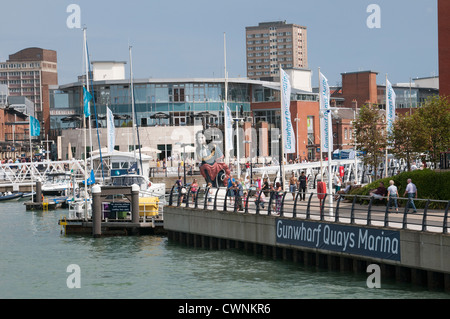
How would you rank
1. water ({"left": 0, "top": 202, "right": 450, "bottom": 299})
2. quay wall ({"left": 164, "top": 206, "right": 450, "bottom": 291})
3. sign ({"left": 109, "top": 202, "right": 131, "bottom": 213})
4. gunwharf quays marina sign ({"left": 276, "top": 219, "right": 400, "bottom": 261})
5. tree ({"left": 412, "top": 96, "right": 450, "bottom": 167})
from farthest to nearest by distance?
tree ({"left": 412, "top": 96, "right": 450, "bottom": 167}), sign ({"left": 109, "top": 202, "right": 131, "bottom": 213}), gunwharf quays marina sign ({"left": 276, "top": 219, "right": 400, "bottom": 261}), water ({"left": 0, "top": 202, "right": 450, "bottom": 299}), quay wall ({"left": 164, "top": 206, "right": 450, "bottom": 291})

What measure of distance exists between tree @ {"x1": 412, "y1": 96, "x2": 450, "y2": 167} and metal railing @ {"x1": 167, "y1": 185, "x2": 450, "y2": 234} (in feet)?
28.1

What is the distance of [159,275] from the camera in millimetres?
31531

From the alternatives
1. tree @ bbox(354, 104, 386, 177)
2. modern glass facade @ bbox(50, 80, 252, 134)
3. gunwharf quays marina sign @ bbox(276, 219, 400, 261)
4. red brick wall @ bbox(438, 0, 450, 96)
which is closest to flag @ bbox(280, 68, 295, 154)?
gunwharf quays marina sign @ bbox(276, 219, 400, 261)

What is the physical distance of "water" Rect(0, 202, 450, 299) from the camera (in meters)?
27.4

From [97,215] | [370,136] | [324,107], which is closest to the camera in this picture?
[97,215]

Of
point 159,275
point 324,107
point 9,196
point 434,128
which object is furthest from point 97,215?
point 9,196

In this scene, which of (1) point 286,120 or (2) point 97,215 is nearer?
(2) point 97,215

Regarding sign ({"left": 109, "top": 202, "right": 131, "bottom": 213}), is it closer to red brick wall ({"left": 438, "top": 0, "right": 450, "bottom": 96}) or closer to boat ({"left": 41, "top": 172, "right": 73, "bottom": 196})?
red brick wall ({"left": 438, "top": 0, "right": 450, "bottom": 96})

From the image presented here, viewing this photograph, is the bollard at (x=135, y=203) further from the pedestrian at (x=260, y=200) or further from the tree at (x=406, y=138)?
the tree at (x=406, y=138)

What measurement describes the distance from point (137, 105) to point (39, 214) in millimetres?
49414

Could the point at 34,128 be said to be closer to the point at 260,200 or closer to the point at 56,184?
the point at 56,184

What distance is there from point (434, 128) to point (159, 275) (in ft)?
73.1
